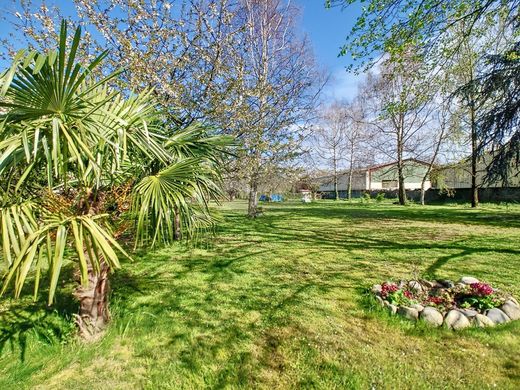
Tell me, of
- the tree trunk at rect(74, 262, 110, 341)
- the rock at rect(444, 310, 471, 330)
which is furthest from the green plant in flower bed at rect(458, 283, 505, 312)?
the tree trunk at rect(74, 262, 110, 341)

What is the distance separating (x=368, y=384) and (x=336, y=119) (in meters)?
28.1

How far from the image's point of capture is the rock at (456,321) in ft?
9.77

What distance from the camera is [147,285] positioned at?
15.2 feet

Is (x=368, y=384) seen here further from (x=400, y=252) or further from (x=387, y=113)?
(x=387, y=113)

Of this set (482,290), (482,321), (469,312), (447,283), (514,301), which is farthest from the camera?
(447,283)

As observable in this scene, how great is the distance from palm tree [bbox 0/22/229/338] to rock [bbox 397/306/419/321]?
2.61 meters

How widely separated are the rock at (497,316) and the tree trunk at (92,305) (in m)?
4.36

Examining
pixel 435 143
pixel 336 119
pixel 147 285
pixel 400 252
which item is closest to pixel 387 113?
pixel 400 252

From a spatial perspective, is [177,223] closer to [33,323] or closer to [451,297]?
[33,323]

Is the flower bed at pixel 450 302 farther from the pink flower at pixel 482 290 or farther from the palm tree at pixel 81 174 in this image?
the palm tree at pixel 81 174

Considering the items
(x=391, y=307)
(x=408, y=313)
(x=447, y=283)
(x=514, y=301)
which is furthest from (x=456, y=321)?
(x=447, y=283)

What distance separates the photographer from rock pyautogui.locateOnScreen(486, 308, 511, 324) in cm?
303

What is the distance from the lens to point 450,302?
3477 millimetres

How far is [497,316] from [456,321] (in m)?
0.50
